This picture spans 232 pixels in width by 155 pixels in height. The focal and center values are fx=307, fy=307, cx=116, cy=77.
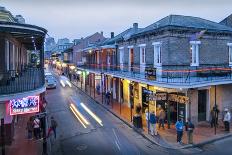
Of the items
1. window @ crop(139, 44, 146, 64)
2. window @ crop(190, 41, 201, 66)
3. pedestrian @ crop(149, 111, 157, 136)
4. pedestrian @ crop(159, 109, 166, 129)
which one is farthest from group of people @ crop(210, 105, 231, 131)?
window @ crop(139, 44, 146, 64)

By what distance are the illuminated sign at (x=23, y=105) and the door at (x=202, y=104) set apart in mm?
12228

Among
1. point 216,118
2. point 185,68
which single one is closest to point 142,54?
point 185,68

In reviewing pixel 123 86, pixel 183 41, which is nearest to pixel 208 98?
pixel 183 41

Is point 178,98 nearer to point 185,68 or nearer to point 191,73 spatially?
point 185,68

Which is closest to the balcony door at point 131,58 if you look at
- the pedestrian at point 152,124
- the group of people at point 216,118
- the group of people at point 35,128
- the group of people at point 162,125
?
the group of people at point 162,125

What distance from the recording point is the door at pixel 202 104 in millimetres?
22203

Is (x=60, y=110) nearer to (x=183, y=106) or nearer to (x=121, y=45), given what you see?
(x=121, y=45)

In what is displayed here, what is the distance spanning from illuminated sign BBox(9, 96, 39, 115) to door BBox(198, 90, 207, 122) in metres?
12.2

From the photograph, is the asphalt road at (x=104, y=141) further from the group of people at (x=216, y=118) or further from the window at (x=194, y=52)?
→ the window at (x=194, y=52)

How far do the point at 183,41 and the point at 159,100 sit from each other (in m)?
4.65

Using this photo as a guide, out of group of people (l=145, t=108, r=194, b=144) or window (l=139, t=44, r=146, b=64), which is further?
window (l=139, t=44, r=146, b=64)

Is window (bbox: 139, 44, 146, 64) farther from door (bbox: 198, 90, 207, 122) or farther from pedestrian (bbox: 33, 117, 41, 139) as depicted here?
pedestrian (bbox: 33, 117, 41, 139)

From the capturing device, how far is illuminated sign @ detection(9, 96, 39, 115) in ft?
47.2

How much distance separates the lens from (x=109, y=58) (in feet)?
122
